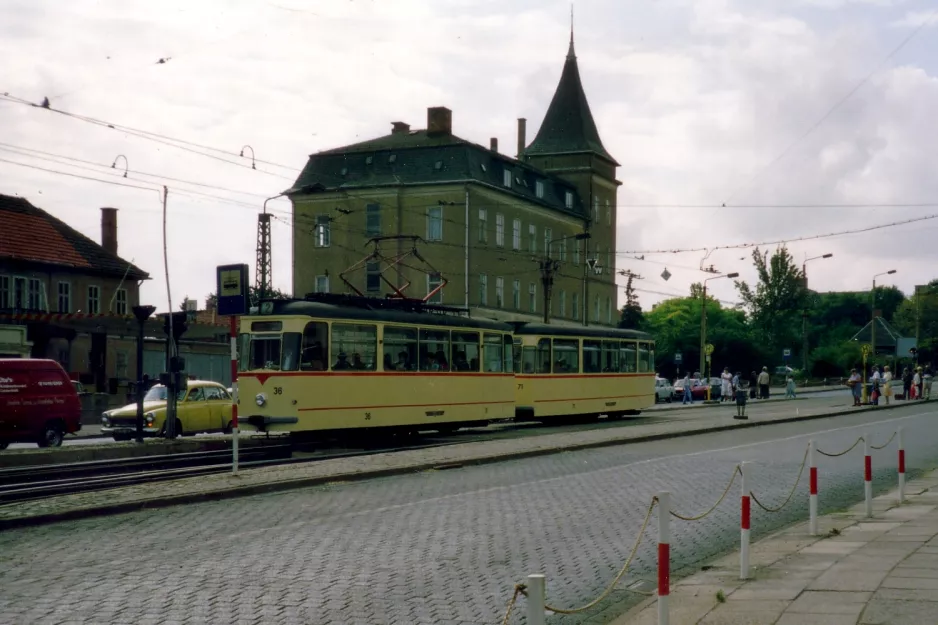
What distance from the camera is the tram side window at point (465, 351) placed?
29.5 m

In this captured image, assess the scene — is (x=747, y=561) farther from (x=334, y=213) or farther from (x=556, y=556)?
(x=334, y=213)

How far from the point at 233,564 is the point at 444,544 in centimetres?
233

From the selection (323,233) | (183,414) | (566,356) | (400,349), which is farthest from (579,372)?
(323,233)

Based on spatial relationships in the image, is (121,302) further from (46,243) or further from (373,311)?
(373,311)

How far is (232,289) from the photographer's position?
17766 mm

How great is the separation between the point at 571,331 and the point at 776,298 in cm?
6263

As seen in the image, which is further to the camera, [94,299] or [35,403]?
[94,299]

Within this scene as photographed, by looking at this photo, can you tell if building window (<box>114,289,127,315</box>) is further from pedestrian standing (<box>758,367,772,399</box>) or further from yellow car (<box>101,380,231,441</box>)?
pedestrian standing (<box>758,367,772,399</box>)

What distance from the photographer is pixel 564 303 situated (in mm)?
76812

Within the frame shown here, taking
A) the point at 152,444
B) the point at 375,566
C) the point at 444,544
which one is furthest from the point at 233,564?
the point at 152,444

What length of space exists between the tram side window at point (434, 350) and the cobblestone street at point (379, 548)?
800cm

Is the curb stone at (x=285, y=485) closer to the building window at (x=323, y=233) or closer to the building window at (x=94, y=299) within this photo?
the building window at (x=94, y=299)

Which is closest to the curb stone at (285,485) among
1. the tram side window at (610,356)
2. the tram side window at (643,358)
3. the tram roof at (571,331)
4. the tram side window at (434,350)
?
the tram side window at (434,350)

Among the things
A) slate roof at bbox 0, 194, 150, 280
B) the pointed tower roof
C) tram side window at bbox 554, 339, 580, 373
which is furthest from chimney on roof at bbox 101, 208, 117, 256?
tram side window at bbox 554, 339, 580, 373
